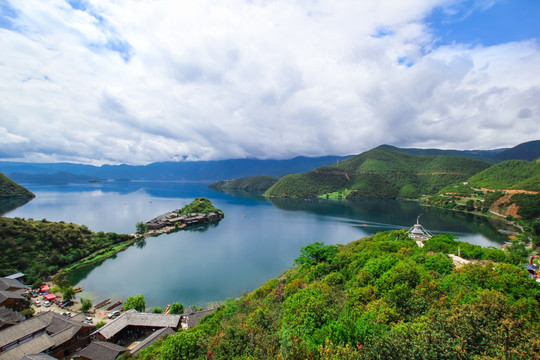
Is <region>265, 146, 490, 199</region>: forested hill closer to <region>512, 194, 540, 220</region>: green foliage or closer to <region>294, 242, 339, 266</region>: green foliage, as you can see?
<region>512, 194, 540, 220</region>: green foliage

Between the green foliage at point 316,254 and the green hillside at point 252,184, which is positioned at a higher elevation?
the green hillside at point 252,184

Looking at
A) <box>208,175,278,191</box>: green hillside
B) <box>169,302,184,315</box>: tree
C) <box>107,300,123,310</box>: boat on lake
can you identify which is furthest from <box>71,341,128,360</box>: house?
<box>208,175,278,191</box>: green hillside

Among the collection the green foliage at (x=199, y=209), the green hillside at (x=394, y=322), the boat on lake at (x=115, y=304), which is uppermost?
the green hillside at (x=394, y=322)

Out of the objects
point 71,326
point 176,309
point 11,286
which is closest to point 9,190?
point 11,286

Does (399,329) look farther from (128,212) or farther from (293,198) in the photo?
(293,198)

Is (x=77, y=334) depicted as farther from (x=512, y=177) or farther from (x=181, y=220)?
(x=512, y=177)

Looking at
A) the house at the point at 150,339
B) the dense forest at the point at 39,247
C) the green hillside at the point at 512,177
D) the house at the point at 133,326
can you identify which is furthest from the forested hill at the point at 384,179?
the house at the point at 150,339

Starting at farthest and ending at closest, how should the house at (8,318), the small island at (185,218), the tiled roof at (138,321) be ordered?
the small island at (185,218) < the tiled roof at (138,321) < the house at (8,318)

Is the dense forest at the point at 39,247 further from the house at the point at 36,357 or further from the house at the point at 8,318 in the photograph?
the house at the point at 36,357
